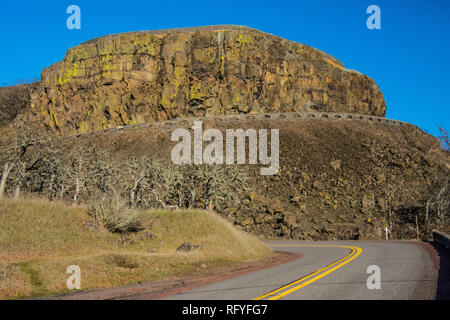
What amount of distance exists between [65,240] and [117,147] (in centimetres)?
5826

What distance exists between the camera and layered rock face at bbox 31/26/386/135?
8425 cm

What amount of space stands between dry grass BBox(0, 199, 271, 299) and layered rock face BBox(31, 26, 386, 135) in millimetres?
62587

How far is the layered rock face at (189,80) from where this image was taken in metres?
84.2

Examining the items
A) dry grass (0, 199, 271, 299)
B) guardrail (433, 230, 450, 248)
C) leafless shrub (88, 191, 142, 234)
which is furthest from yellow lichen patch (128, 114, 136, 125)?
guardrail (433, 230, 450, 248)

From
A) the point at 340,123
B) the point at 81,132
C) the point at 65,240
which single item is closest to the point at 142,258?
the point at 65,240

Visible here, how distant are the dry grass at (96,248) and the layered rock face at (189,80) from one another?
2464 inches

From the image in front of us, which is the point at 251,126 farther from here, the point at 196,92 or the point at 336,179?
the point at 336,179

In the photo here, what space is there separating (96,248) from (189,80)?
72193mm

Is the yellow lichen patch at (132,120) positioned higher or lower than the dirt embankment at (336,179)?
higher

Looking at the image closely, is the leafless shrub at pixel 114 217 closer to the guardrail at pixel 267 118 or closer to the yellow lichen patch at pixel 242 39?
the guardrail at pixel 267 118

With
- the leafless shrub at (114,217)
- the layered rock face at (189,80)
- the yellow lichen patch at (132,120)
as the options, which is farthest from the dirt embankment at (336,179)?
the leafless shrub at (114,217)

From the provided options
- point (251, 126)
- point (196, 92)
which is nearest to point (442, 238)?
point (251, 126)

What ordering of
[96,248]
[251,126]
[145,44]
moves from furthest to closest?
[145,44] → [251,126] → [96,248]

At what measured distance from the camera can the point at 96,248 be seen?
16562 mm
